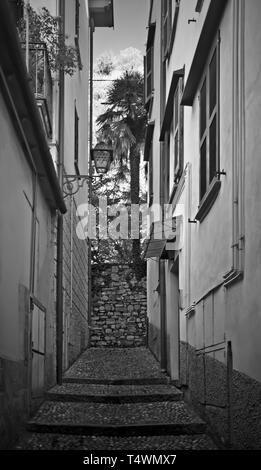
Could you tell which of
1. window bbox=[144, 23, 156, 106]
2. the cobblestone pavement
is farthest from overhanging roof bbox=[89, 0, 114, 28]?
the cobblestone pavement

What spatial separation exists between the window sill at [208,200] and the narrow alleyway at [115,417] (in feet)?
6.69

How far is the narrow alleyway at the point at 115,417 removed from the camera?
7.18m

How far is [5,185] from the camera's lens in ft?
20.6

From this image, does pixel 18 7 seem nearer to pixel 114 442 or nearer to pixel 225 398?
pixel 114 442

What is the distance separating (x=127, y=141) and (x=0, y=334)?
70.9 feet

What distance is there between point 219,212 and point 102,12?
1775cm

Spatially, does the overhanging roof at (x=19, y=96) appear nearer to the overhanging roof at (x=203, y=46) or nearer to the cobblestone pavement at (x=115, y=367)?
the overhanging roof at (x=203, y=46)

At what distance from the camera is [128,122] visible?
2750 cm

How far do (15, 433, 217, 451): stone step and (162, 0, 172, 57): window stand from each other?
759 cm

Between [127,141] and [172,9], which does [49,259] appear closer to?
[172,9]

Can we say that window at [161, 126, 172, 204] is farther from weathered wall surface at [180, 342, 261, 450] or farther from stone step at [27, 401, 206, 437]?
weathered wall surface at [180, 342, 261, 450]

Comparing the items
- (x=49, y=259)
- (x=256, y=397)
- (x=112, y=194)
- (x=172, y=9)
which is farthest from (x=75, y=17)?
(x=112, y=194)
